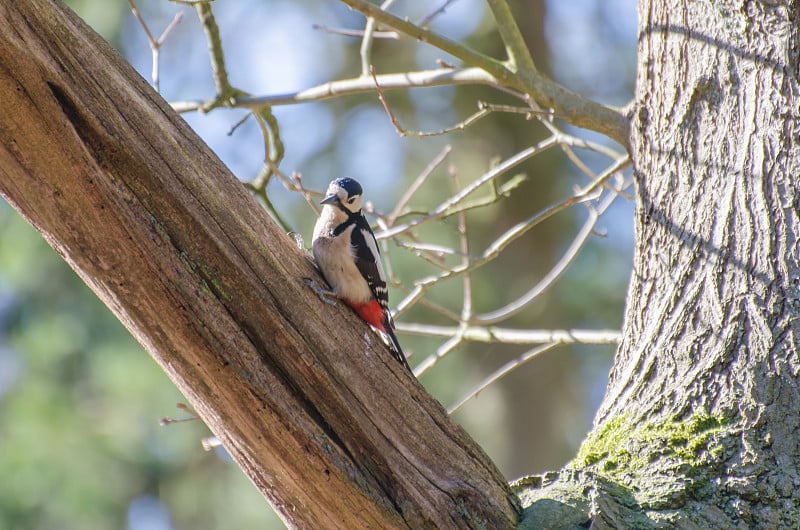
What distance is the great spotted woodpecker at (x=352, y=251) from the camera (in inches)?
139

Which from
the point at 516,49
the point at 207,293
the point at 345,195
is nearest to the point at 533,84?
the point at 516,49

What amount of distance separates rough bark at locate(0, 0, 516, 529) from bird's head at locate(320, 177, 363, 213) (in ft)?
4.48

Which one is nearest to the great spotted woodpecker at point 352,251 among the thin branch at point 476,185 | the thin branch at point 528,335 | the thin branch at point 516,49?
the thin branch at point 476,185

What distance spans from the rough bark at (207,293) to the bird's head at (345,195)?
4.48 ft

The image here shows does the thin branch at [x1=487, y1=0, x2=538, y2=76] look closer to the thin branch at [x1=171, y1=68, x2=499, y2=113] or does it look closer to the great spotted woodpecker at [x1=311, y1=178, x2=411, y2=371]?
the thin branch at [x1=171, y1=68, x2=499, y2=113]

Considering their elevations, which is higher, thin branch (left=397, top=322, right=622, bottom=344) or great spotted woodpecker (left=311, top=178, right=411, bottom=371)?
great spotted woodpecker (left=311, top=178, right=411, bottom=371)

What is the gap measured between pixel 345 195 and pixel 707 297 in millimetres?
1738

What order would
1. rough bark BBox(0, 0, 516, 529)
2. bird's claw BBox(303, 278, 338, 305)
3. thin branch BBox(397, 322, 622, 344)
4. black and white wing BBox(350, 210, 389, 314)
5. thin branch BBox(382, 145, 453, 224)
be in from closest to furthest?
rough bark BBox(0, 0, 516, 529), bird's claw BBox(303, 278, 338, 305), black and white wing BBox(350, 210, 389, 314), thin branch BBox(397, 322, 622, 344), thin branch BBox(382, 145, 453, 224)

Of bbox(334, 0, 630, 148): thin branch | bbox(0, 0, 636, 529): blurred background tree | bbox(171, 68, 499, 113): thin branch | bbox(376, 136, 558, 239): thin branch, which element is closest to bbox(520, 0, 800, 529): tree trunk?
bbox(334, 0, 630, 148): thin branch

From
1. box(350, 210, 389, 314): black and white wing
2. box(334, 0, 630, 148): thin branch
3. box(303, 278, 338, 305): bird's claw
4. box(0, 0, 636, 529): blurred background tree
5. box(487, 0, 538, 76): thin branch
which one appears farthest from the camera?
box(0, 0, 636, 529): blurred background tree

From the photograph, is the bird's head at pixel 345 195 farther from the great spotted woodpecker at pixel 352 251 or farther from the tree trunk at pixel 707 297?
the tree trunk at pixel 707 297

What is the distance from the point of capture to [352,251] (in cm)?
390

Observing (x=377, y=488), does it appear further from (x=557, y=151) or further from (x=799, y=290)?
(x=557, y=151)

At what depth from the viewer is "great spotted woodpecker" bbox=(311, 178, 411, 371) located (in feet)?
11.6
